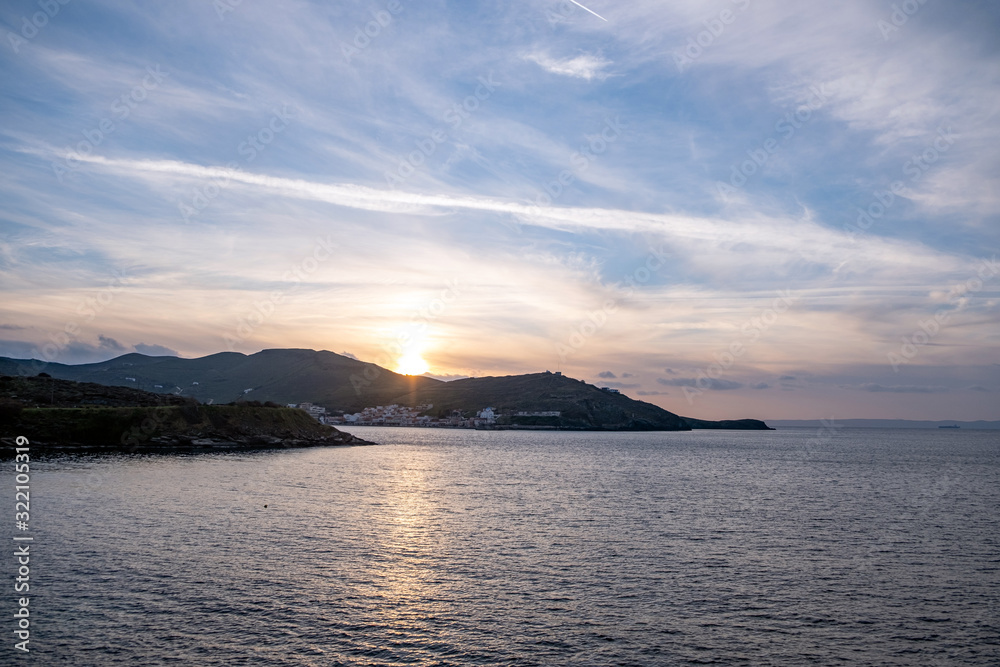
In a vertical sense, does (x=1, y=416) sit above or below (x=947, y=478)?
above

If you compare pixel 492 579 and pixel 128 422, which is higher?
pixel 128 422

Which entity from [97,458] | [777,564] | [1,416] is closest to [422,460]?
[97,458]

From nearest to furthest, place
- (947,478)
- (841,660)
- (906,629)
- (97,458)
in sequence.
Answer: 1. (841,660)
2. (906,629)
3. (97,458)
4. (947,478)

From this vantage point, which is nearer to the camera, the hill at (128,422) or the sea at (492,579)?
the sea at (492,579)

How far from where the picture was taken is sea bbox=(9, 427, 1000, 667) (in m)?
24.0

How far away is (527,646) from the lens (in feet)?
79.4

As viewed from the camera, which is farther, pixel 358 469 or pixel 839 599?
pixel 358 469

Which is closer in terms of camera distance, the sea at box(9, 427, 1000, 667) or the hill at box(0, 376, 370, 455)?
the sea at box(9, 427, 1000, 667)

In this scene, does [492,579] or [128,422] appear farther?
[128,422]

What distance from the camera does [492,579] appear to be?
33469 millimetres

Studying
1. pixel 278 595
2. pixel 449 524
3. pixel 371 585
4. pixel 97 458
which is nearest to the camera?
pixel 278 595

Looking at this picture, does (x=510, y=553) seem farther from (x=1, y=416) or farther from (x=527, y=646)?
(x=1, y=416)

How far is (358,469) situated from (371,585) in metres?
73.1

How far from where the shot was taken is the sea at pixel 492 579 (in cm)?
2398
